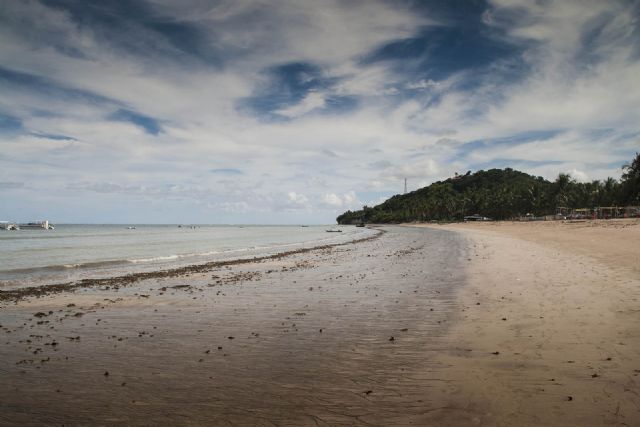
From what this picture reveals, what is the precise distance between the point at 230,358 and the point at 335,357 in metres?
2.26

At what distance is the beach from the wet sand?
0.04 metres

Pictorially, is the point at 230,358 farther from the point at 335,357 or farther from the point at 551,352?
the point at 551,352

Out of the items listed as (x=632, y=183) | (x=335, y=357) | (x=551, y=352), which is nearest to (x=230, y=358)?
(x=335, y=357)

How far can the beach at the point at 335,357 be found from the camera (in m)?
5.62

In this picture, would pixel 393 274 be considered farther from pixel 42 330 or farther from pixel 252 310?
pixel 42 330

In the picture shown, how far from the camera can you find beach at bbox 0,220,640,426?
562 cm

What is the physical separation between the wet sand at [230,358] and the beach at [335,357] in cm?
4

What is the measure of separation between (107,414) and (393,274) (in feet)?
57.0

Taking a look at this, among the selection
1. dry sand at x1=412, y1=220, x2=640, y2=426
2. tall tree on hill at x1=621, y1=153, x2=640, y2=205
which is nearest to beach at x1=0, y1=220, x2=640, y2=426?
dry sand at x1=412, y1=220, x2=640, y2=426

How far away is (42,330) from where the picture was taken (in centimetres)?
1125

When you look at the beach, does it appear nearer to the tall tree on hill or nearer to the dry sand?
the dry sand

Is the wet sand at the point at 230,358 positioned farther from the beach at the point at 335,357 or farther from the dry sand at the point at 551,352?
the dry sand at the point at 551,352

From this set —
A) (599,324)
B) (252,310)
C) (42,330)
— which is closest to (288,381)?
(252,310)

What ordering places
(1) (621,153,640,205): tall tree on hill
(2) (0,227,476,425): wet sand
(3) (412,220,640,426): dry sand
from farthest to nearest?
(1) (621,153,640,205): tall tree on hill → (2) (0,227,476,425): wet sand → (3) (412,220,640,426): dry sand
